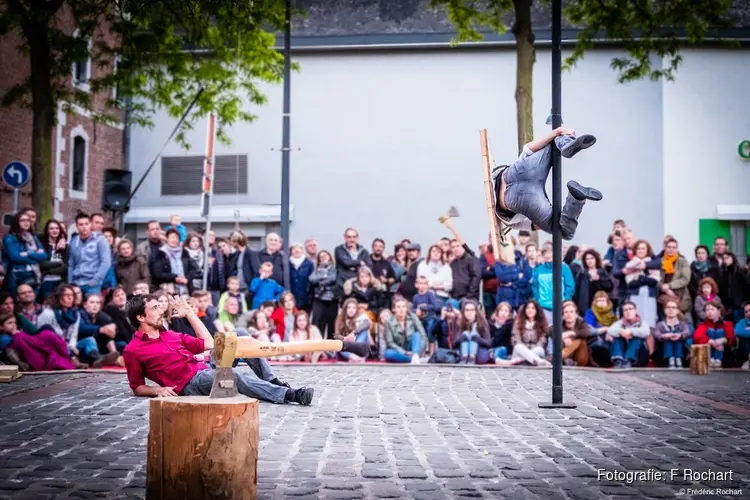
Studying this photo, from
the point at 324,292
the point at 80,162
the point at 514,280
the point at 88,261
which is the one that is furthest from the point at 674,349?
the point at 80,162

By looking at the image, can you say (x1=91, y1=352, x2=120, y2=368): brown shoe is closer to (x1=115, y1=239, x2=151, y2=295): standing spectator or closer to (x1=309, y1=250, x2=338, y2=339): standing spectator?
(x1=115, y1=239, x2=151, y2=295): standing spectator

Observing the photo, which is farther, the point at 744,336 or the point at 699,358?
the point at 744,336

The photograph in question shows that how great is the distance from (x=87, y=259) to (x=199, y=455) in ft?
36.6

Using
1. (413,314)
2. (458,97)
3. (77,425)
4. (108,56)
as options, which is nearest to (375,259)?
(413,314)

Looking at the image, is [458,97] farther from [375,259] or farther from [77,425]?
[77,425]

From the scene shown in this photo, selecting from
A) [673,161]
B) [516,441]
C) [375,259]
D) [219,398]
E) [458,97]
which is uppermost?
[458,97]

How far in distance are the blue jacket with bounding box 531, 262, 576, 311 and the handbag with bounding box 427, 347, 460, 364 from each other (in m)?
1.55

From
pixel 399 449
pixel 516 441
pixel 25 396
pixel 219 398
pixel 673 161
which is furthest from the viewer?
pixel 673 161

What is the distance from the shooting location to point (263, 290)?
17.0 metres

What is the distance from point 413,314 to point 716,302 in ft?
15.2

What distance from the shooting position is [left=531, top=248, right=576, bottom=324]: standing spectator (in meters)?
16.4

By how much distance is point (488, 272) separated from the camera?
1717 cm

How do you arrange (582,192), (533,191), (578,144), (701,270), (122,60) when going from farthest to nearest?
1. (122,60)
2. (701,270)
3. (533,191)
4. (582,192)
5. (578,144)

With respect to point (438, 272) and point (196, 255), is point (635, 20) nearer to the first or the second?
point (438, 272)
